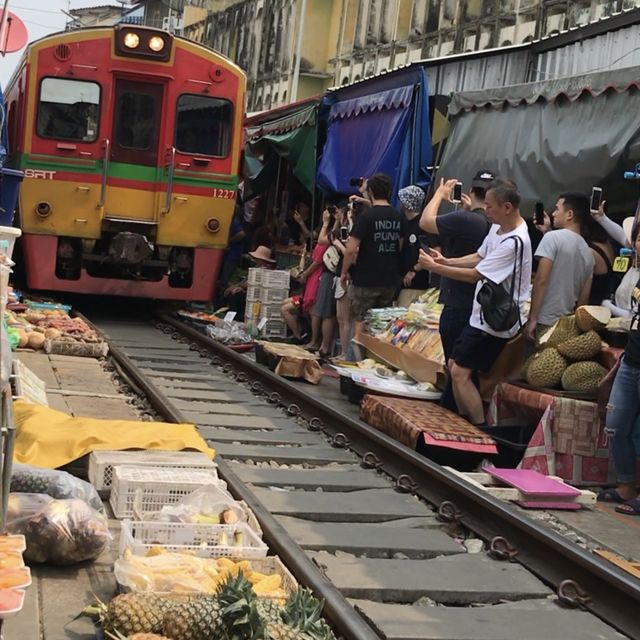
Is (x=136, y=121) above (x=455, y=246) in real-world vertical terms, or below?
above

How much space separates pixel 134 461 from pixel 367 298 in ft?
18.0

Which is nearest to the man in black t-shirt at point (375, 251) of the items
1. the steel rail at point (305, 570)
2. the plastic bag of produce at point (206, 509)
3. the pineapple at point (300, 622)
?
the steel rail at point (305, 570)

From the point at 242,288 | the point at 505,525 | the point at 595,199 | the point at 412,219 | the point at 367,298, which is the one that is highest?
the point at 595,199

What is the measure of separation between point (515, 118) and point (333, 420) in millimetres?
3337

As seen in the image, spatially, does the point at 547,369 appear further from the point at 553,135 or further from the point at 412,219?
the point at 412,219

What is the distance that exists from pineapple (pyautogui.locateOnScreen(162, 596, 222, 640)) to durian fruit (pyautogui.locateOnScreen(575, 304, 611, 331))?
4489mm

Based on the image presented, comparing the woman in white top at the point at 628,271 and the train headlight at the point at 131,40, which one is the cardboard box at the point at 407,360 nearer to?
the woman in white top at the point at 628,271

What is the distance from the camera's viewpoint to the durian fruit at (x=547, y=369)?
7.49 meters

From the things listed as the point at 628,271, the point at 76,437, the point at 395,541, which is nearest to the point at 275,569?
the point at 395,541

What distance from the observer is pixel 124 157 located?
1344 centimetres

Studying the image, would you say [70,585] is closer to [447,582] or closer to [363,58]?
[447,582]

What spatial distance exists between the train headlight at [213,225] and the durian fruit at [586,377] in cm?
728

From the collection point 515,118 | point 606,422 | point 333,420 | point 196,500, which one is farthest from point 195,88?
point 196,500

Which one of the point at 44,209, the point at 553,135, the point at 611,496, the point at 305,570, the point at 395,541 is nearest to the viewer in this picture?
the point at 305,570
